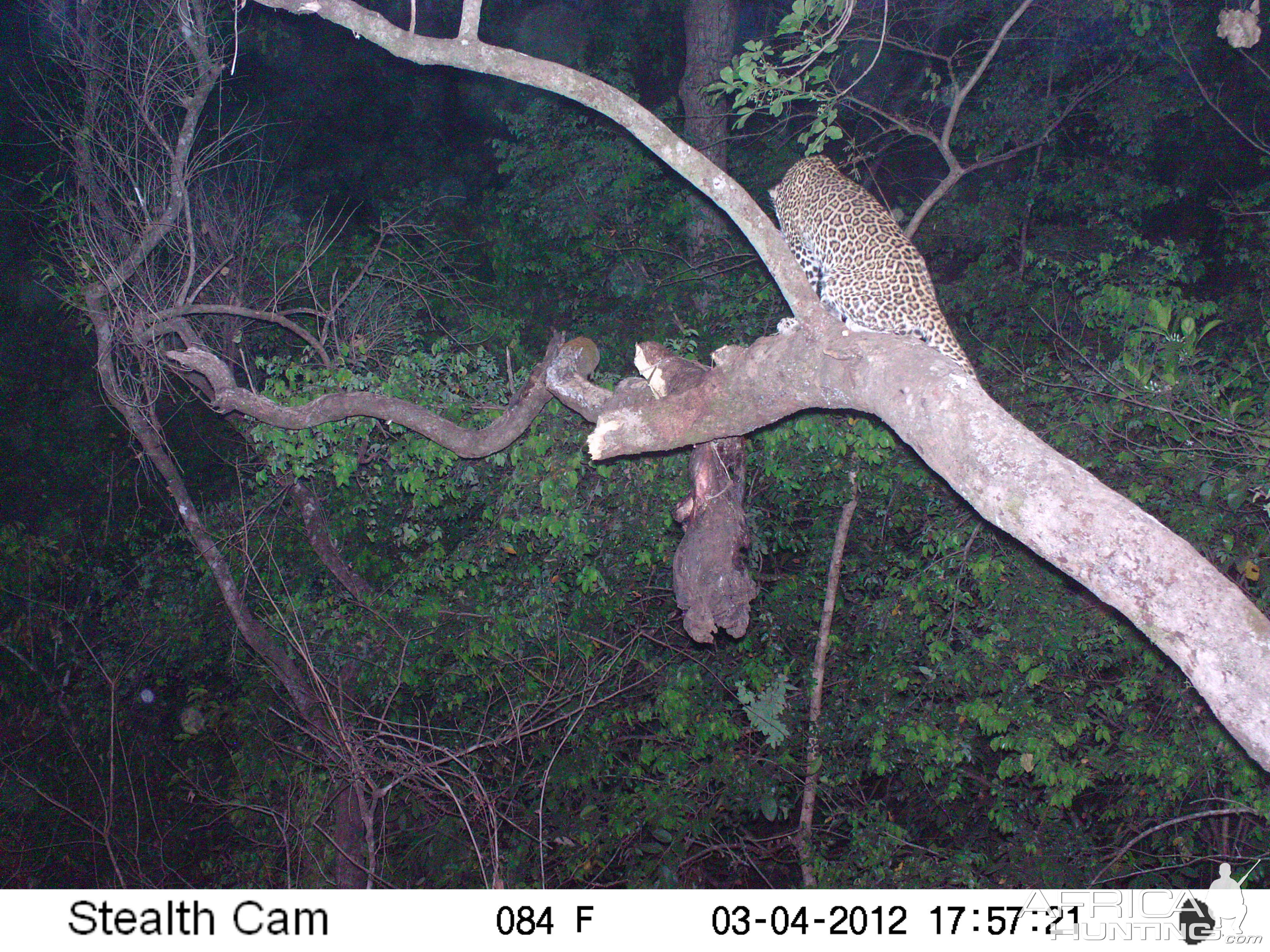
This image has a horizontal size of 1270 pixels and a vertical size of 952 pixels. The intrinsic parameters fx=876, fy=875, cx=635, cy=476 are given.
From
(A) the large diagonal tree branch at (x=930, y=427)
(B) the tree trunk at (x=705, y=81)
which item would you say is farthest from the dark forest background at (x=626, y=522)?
(A) the large diagonal tree branch at (x=930, y=427)

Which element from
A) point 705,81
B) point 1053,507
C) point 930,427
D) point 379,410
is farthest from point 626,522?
point 705,81

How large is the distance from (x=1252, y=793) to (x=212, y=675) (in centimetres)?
839

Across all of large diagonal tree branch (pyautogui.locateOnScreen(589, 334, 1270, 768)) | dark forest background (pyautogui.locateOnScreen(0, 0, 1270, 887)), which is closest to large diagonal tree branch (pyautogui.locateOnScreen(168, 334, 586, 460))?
dark forest background (pyautogui.locateOnScreen(0, 0, 1270, 887))

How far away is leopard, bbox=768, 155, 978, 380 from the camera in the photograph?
11.7 ft

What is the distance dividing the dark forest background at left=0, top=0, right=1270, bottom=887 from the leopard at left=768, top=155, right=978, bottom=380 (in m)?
0.37

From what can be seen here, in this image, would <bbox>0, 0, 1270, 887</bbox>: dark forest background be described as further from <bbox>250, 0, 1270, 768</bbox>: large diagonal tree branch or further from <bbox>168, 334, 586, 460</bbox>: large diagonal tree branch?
<bbox>250, 0, 1270, 768</bbox>: large diagonal tree branch

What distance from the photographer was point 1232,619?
1.65m

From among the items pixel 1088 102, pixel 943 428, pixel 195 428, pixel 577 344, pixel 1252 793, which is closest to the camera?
pixel 943 428

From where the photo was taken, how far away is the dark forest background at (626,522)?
537cm

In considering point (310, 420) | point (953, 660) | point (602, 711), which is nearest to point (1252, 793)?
point (953, 660)

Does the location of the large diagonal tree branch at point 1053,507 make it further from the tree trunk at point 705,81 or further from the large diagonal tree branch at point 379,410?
the tree trunk at point 705,81

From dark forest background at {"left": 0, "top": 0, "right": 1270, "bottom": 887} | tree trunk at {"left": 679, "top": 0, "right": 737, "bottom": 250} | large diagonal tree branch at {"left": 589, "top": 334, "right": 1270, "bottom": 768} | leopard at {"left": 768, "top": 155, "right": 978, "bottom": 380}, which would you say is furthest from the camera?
tree trunk at {"left": 679, "top": 0, "right": 737, "bottom": 250}

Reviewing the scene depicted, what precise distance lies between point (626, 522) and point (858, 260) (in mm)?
2699

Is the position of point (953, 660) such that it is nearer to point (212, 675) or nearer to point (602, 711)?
point (602, 711)
